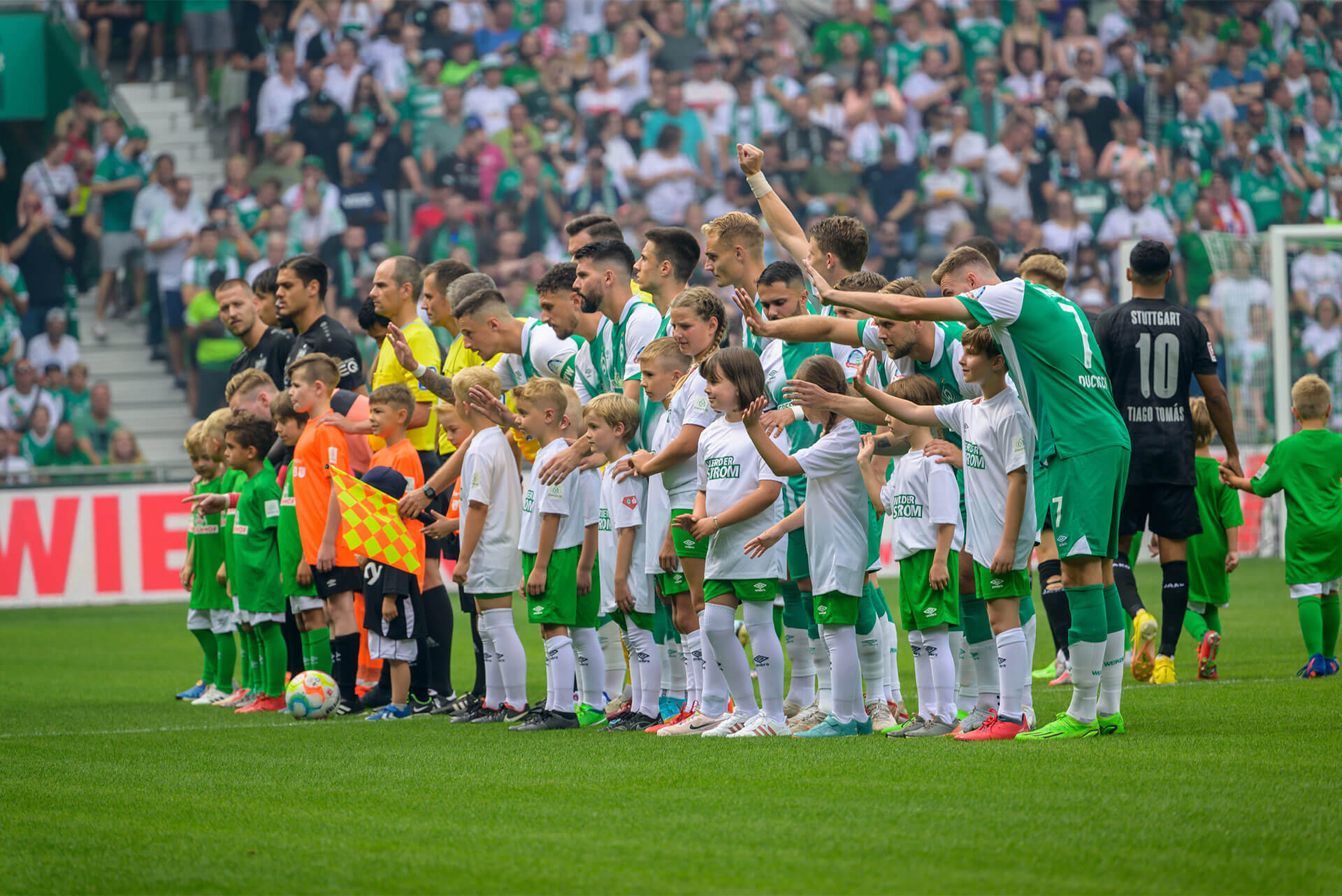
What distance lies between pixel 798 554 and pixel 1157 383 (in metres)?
2.54

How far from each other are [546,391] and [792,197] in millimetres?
16025

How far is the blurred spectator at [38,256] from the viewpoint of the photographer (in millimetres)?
Answer: 20328

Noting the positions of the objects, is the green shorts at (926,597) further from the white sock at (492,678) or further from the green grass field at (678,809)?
the white sock at (492,678)

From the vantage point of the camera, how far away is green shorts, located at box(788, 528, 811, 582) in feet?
21.8

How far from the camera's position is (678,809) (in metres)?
4.59

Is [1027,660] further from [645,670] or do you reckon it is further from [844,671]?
[645,670]

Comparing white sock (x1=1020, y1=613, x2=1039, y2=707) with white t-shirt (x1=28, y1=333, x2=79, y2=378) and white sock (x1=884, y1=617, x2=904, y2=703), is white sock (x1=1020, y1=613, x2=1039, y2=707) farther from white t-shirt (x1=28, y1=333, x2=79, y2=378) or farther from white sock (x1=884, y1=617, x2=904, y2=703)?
white t-shirt (x1=28, y1=333, x2=79, y2=378)

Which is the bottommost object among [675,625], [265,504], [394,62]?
[675,625]

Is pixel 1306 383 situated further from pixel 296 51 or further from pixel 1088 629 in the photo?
pixel 296 51

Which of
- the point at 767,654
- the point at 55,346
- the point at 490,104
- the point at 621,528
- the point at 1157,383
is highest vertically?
the point at 490,104

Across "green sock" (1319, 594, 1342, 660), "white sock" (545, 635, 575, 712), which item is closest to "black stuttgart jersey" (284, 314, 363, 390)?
"white sock" (545, 635, 575, 712)

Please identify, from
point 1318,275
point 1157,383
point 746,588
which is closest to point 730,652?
point 746,588

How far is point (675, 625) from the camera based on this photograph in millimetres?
6938

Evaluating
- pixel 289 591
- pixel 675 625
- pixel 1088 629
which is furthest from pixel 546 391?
pixel 1088 629
